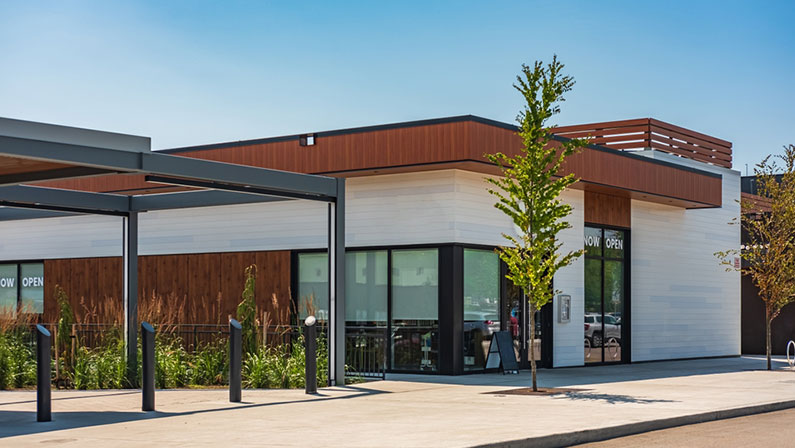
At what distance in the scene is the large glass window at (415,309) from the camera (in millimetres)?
20875

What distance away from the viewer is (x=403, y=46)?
17.8 m

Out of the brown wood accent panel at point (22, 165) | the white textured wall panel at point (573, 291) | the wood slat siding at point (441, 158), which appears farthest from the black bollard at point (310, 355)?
the white textured wall panel at point (573, 291)

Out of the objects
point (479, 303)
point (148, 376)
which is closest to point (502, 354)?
point (479, 303)

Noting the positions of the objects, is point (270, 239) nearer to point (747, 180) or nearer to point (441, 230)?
point (441, 230)

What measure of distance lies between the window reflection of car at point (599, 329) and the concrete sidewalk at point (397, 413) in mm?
5300

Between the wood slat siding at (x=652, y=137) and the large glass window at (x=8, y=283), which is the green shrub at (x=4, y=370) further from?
the wood slat siding at (x=652, y=137)

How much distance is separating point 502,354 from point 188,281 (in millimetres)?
8124

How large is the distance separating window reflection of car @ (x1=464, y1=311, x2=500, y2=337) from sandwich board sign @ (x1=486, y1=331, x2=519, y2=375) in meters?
0.24

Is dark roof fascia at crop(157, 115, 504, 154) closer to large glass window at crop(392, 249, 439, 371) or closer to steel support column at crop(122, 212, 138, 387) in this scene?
large glass window at crop(392, 249, 439, 371)

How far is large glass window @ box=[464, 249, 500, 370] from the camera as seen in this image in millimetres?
21078

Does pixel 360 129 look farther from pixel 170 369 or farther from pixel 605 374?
pixel 605 374

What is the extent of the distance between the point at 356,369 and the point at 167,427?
8546 mm

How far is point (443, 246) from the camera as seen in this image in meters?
20.7

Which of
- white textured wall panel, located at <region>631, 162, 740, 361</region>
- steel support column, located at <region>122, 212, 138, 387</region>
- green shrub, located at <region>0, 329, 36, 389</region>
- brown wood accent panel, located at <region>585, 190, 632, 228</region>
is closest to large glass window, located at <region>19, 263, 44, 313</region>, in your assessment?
green shrub, located at <region>0, 329, 36, 389</region>
